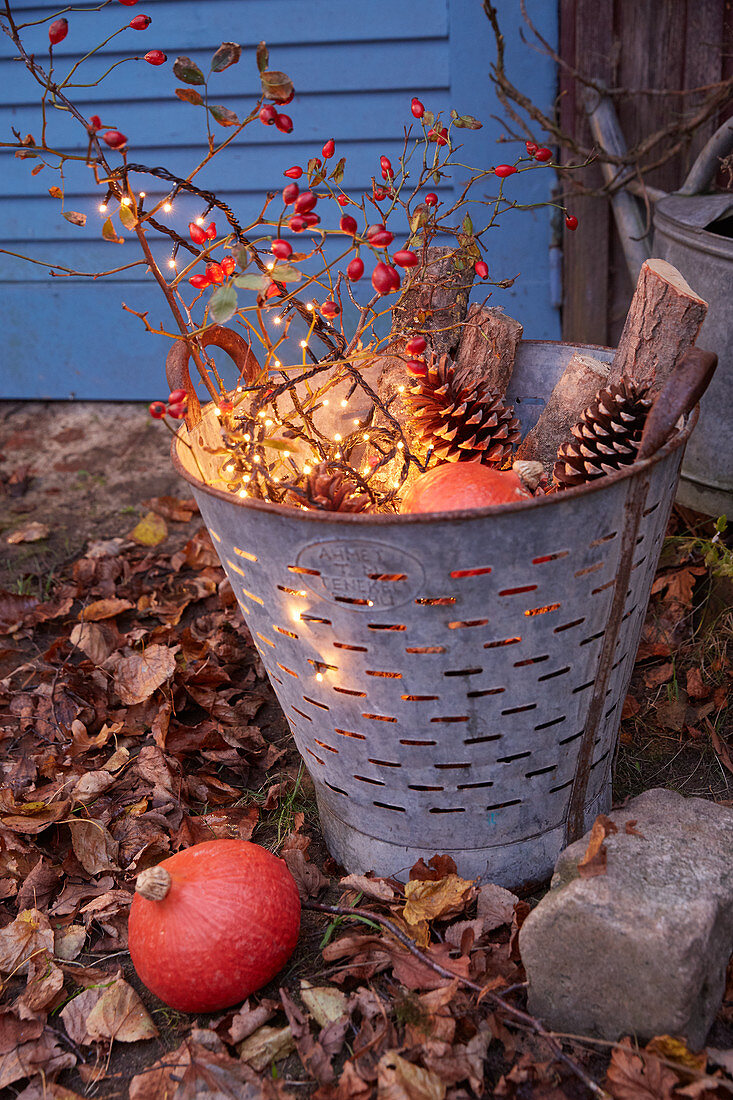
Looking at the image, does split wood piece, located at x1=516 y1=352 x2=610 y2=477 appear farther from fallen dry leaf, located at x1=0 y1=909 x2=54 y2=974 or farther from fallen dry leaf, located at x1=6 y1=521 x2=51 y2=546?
fallen dry leaf, located at x1=6 y1=521 x2=51 y2=546

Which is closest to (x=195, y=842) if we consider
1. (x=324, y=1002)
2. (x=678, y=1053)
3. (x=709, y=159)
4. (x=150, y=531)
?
(x=324, y=1002)

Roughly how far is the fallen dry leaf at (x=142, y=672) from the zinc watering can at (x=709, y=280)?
5.44 feet

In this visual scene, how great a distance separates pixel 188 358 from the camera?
4.67ft

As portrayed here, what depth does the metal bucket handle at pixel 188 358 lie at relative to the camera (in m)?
1.37

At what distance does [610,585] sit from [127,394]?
333 centimetres

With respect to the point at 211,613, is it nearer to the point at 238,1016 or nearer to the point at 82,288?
the point at 238,1016

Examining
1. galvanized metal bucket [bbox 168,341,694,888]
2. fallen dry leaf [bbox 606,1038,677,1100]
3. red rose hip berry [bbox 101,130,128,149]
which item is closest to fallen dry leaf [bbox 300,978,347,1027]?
galvanized metal bucket [bbox 168,341,694,888]

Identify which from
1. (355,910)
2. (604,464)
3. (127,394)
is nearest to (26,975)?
(355,910)

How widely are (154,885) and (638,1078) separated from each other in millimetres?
793

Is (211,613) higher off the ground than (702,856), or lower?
lower

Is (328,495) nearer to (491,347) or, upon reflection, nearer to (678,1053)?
(491,347)

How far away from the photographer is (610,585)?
4.30 feet

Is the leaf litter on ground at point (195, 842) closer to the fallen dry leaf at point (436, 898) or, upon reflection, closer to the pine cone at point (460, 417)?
the fallen dry leaf at point (436, 898)

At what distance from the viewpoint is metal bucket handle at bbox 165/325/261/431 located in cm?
137
